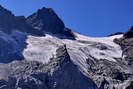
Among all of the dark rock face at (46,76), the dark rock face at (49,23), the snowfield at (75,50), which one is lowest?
the dark rock face at (46,76)

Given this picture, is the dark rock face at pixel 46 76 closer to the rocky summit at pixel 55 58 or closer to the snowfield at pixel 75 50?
the rocky summit at pixel 55 58

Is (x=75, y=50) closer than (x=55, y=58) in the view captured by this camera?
No

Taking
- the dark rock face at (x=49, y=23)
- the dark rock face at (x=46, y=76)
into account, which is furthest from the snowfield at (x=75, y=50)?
the dark rock face at (x=49, y=23)

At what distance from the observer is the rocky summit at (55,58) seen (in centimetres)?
7375

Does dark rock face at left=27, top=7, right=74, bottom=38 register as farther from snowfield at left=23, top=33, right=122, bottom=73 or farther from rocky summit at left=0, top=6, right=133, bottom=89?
snowfield at left=23, top=33, right=122, bottom=73

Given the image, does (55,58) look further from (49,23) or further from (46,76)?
(49,23)

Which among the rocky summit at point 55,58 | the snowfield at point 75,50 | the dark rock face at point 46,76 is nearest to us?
the dark rock face at point 46,76

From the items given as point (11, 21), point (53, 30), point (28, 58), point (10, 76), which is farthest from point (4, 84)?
point (53, 30)

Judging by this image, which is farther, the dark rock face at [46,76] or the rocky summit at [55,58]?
the rocky summit at [55,58]

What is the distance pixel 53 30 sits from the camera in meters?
122

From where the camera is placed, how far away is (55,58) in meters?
82.2

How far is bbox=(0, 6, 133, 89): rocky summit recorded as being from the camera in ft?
242

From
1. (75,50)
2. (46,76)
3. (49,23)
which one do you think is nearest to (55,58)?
(46,76)

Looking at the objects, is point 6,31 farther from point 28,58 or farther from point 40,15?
point 40,15
